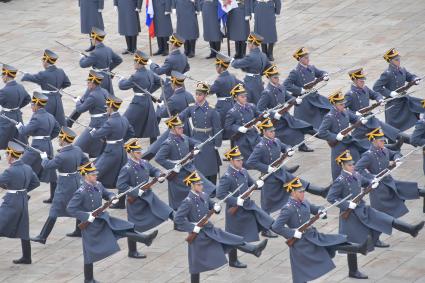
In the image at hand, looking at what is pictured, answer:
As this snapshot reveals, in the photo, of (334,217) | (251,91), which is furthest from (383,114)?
(334,217)

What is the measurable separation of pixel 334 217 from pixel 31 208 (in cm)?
515

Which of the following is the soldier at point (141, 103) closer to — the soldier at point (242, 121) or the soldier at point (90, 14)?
the soldier at point (242, 121)

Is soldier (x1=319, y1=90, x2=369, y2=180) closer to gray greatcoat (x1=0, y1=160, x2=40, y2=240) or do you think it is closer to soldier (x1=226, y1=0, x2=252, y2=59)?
gray greatcoat (x1=0, y1=160, x2=40, y2=240)

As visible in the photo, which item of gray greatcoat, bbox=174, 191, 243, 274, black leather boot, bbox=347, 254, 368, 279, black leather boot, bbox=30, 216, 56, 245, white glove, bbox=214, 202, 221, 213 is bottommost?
black leather boot, bbox=30, 216, 56, 245

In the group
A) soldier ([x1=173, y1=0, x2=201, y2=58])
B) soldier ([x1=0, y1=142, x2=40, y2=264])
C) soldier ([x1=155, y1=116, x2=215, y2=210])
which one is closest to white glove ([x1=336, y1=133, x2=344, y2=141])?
soldier ([x1=155, y1=116, x2=215, y2=210])

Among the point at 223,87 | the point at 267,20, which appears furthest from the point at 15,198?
the point at 267,20

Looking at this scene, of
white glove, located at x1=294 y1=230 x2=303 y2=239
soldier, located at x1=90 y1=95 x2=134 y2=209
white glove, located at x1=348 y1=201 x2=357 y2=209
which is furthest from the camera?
soldier, located at x1=90 y1=95 x2=134 y2=209

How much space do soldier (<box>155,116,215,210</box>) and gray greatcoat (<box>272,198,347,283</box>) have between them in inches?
131

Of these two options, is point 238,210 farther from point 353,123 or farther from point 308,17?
point 308,17

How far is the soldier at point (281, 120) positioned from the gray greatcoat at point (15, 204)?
5468mm

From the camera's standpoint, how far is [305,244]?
22.9m

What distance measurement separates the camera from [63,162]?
25.4 metres

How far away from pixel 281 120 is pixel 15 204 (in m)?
5.87

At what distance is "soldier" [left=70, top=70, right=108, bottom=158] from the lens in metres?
28.5
